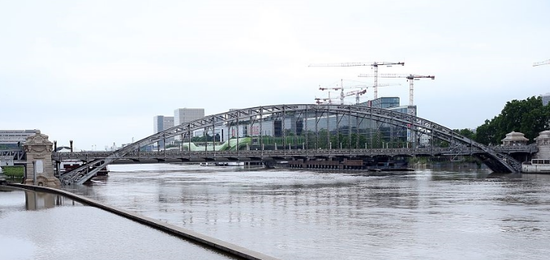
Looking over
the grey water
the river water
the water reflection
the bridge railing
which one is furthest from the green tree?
the grey water

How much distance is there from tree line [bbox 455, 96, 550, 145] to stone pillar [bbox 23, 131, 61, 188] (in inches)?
2963

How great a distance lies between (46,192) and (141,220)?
114 feet

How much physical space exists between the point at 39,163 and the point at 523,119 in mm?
77448

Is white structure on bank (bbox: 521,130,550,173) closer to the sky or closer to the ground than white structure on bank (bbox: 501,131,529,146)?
closer to the ground

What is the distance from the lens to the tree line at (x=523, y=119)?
117375 millimetres

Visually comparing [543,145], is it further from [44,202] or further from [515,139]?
[44,202]

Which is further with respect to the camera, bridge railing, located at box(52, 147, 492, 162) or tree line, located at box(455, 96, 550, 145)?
tree line, located at box(455, 96, 550, 145)

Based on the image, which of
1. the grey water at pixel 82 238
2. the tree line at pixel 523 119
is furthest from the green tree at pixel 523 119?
the grey water at pixel 82 238

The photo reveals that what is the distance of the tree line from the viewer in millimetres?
117375

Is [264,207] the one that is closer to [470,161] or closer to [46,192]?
[46,192]

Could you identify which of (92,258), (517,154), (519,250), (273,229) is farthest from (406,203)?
(517,154)

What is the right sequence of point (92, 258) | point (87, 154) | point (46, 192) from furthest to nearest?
point (87, 154) → point (46, 192) → point (92, 258)

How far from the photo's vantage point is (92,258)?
82.1 feet

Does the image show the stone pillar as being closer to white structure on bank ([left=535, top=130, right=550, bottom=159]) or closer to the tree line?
white structure on bank ([left=535, top=130, right=550, bottom=159])
